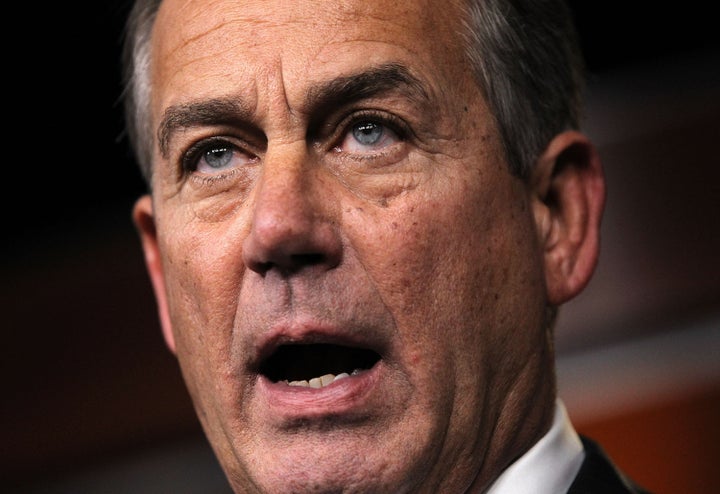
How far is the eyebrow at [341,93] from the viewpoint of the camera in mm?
1839

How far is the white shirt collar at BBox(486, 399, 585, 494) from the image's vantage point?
75.7 inches

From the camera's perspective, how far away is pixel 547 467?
6.40 feet

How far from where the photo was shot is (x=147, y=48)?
2.16 metres

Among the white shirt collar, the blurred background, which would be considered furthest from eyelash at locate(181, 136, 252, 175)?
the blurred background

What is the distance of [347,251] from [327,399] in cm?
22

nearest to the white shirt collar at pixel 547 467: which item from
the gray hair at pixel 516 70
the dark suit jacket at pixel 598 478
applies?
the dark suit jacket at pixel 598 478

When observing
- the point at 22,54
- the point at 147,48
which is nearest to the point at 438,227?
the point at 147,48

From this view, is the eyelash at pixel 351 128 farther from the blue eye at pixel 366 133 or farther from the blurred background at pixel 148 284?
the blurred background at pixel 148 284

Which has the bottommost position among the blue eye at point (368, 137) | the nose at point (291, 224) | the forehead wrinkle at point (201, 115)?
the nose at point (291, 224)

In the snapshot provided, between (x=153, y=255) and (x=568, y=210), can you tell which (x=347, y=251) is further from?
(x=153, y=255)

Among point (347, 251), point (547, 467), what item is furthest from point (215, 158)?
point (547, 467)

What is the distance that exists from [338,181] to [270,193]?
122mm

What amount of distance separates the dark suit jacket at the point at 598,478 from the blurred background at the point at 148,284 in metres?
1.32

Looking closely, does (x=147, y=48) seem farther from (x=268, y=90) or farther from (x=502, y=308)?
(x=502, y=308)
